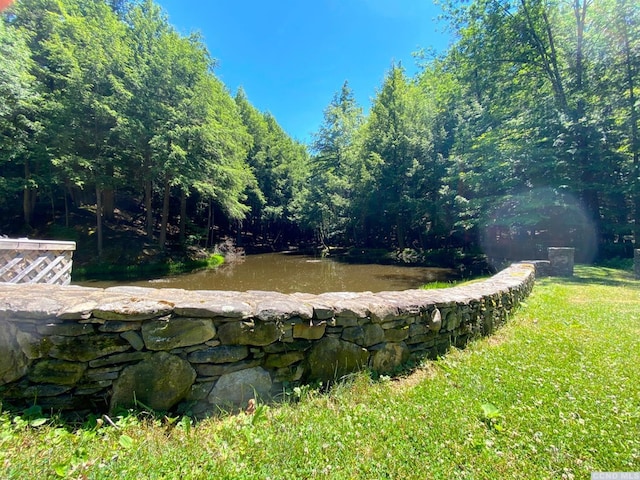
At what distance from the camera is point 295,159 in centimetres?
2798

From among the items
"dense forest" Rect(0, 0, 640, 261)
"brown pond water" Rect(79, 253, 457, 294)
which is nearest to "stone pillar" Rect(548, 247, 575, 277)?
"brown pond water" Rect(79, 253, 457, 294)

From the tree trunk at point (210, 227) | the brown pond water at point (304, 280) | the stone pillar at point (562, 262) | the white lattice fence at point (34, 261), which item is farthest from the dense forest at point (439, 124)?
the white lattice fence at point (34, 261)

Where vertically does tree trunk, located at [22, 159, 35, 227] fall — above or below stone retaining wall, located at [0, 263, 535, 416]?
above

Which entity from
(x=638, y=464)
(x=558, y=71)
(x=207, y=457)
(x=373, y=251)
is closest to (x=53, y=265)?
(x=207, y=457)

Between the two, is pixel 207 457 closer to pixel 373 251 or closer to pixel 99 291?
pixel 99 291

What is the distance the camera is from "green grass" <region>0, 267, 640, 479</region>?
4.89 ft

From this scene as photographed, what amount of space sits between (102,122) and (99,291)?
12439 millimetres

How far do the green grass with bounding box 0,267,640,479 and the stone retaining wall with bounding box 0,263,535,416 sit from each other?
6.3 inches

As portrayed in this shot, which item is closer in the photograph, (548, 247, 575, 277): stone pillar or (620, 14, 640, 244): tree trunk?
(548, 247, 575, 277): stone pillar

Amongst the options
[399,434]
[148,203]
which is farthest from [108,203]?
[399,434]

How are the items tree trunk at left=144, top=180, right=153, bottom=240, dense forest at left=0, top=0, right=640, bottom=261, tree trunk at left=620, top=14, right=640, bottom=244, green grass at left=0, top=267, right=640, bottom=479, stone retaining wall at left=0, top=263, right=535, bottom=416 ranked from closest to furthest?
green grass at left=0, top=267, right=640, bottom=479 < stone retaining wall at left=0, top=263, right=535, bottom=416 < dense forest at left=0, top=0, right=640, bottom=261 < tree trunk at left=620, top=14, right=640, bottom=244 < tree trunk at left=144, top=180, right=153, bottom=240

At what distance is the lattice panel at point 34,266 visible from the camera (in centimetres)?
425

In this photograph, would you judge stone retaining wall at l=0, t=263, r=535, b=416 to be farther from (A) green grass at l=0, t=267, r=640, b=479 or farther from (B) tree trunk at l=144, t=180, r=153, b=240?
(B) tree trunk at l=144, t=180, r=153, b=240

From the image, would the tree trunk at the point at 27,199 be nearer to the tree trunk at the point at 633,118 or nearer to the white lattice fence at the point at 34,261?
the white lattice fence at the point at 34,261
